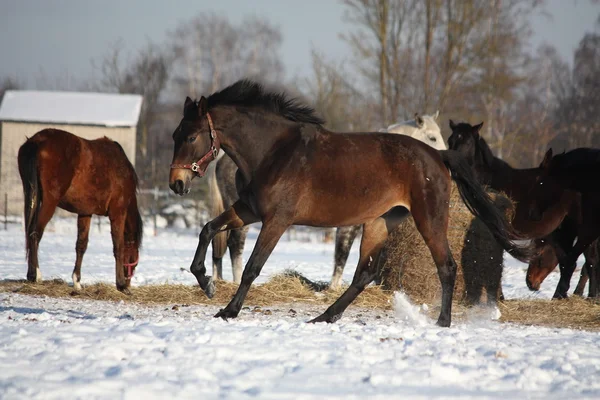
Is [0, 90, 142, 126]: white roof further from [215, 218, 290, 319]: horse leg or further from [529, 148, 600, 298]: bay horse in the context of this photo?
[215, 218, 290, 319]: horse leg

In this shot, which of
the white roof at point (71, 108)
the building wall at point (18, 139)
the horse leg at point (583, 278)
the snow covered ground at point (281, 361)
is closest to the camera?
the snow covered ground at point (281, 361)

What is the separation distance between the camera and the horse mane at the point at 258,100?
673 cm

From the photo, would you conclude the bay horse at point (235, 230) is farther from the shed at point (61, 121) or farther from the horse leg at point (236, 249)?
the shed at point (61, 121)

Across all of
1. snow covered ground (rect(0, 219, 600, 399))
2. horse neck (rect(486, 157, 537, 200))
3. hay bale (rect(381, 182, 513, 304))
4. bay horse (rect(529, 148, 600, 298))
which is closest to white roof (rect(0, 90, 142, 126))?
horse neck (rect(486, 157, 537, 200))

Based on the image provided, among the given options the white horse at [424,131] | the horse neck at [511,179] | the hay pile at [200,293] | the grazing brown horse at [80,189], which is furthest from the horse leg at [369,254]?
the white horse at [424,131]

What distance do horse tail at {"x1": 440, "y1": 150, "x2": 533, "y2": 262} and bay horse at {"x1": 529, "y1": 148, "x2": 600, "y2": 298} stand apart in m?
2.13

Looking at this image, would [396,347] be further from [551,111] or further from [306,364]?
[551,111]

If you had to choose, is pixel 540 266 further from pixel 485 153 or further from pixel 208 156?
pixel 208 156

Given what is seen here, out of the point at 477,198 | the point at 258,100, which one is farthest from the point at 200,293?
the point at 477,198

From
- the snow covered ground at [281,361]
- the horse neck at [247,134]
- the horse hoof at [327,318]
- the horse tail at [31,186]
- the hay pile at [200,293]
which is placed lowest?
the hay pile at [200,293]

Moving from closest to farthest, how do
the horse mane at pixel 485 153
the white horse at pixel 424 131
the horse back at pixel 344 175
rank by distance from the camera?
the horse back at pixel 344 175 → the horse mane at pixel 485 153 → the white horse at pixel 424 131

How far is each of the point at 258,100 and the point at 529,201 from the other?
173 inches

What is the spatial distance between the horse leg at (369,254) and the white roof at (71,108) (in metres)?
27.8

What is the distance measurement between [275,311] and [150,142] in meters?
44.6
